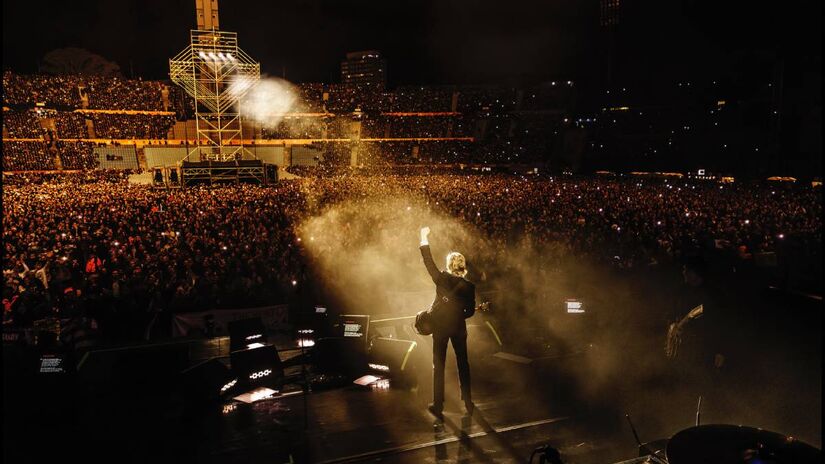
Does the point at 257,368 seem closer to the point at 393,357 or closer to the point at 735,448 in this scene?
the point at 393,357

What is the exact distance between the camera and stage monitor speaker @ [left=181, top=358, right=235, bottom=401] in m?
5.04

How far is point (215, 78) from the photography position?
96.5 feet

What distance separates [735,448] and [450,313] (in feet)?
8.14

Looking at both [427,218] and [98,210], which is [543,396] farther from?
[98,210]

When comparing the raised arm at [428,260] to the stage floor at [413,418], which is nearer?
the stage floor at [413,418]

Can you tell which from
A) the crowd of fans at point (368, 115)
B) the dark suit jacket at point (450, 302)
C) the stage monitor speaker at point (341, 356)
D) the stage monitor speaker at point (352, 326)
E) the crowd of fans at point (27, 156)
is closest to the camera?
the dark suit jacket at point (450, 302)

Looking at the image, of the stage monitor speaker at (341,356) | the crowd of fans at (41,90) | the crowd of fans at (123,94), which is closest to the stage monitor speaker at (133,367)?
the stage monitor speaker at (341,356)

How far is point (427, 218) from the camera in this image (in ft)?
53.0

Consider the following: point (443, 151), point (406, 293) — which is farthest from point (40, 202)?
point (443, 151)

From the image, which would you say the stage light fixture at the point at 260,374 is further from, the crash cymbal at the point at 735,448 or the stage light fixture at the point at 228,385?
the crash cymbal at the point at 735,448

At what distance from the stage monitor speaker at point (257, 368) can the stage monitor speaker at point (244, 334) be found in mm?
841

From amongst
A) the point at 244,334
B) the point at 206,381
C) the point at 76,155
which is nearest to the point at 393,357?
the point at 206,381

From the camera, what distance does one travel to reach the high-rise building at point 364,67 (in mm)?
131625

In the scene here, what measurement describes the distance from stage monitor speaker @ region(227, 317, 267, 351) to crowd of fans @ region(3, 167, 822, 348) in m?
1.22
